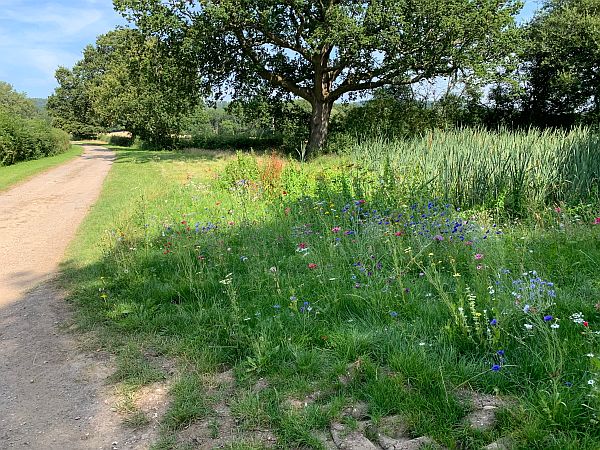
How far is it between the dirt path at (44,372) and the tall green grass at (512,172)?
16.1ft

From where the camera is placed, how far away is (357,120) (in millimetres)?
26078

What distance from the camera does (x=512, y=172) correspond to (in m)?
6.35

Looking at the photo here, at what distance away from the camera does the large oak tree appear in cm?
1666

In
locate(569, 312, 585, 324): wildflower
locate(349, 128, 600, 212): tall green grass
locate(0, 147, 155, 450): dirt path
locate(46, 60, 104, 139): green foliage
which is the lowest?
locate(0, 147, 155, 450): dirt path

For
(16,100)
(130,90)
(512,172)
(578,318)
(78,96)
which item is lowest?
(578,318)

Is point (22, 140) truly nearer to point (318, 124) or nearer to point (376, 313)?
point (318, 124)

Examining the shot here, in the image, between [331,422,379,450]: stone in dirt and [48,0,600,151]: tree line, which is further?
[48,0,600,151]: tree line

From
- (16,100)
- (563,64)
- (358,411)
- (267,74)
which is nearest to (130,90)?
(267,74)

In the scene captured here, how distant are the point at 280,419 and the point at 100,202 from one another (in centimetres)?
954

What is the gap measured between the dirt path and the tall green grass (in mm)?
4917

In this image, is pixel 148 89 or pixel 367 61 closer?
pixel 367 61

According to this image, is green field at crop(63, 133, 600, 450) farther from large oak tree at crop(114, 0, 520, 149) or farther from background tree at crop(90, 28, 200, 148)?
background tree at crop(90, 28, 200, 148)

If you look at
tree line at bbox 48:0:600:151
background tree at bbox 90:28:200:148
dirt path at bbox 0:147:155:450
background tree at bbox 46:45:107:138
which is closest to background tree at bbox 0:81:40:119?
background tree at bbox 46:45:107:138

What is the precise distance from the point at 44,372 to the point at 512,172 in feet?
20.1
